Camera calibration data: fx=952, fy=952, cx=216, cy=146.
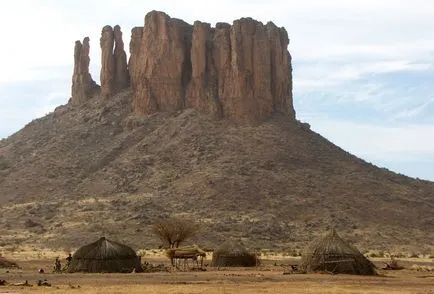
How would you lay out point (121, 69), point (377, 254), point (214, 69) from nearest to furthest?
point (377, 254) < point (214, 69) < point (121, 69)

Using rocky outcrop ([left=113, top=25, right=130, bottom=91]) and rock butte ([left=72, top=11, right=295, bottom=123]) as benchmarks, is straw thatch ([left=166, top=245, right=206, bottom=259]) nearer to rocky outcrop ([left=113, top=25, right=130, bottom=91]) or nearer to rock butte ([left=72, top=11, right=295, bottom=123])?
rock butte ([left=72, top=11, right=295, bottom=123])

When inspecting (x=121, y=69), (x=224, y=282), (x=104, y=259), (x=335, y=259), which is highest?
(x=121, y=69)

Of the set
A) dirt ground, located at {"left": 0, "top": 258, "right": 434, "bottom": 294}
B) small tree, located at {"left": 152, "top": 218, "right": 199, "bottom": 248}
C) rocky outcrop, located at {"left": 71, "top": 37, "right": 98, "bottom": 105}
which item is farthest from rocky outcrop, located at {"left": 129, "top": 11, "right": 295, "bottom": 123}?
dirt ground, located at {"left": 0, "top": 258, "right": 434, "bottom": 294}

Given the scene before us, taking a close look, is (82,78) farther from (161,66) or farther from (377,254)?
(377,254)

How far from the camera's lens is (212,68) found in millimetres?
118000

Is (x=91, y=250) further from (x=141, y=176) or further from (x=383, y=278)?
(x=141, y=176)

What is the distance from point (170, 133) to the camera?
112 m

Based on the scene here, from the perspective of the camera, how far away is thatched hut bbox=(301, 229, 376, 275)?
4988 centimetres

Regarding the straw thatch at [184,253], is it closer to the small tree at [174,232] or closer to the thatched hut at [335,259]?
the thatched hut at [335,259]

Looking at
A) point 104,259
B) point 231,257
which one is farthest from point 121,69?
point 104,259

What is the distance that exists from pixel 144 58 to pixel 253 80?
15271 mm

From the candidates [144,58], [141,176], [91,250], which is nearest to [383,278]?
[91,250]

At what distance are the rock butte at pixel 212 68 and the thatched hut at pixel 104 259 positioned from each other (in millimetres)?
61660

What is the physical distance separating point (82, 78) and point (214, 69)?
2370 cm
